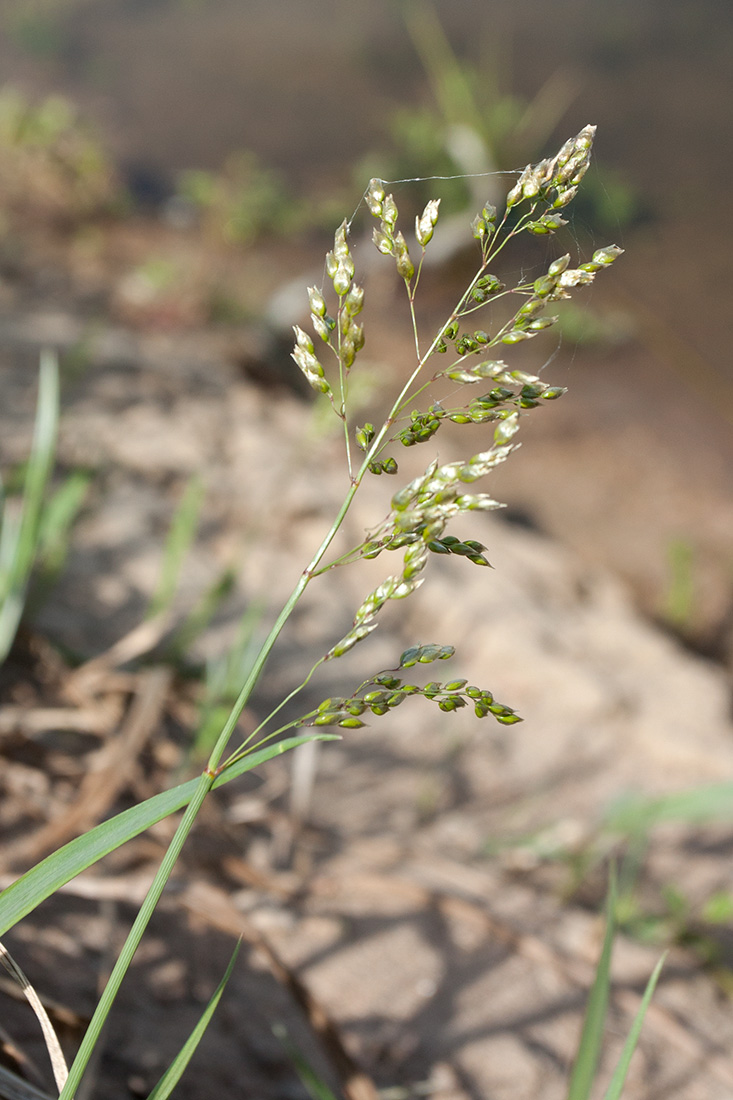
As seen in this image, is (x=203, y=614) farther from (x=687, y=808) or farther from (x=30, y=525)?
(x=687, y=808)

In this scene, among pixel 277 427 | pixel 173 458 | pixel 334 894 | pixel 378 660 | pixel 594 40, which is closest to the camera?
pixel 334 894

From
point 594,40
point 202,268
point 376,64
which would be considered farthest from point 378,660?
point 594,40

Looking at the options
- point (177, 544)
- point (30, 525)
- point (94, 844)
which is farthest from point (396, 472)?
point (177, 544)

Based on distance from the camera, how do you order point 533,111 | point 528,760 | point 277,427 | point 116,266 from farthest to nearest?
point 533,111 → point 116,266 → point 277,427 → point 528,760

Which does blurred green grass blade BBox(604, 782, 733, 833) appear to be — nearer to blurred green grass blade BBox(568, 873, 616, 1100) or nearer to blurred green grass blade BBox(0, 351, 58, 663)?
blurred green grass blade BBox(568, 873, 616, 1100)

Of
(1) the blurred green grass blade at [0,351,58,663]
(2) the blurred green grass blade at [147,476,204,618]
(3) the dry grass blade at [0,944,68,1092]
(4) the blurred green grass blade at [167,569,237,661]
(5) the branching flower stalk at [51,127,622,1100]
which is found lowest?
(4) the blurred green grass blade at [167,569,237,661]

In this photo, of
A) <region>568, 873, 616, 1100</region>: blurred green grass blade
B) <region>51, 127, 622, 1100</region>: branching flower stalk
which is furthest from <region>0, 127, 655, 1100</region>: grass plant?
<region>568, 873, 616, 1100</region>: blurred green grass blade

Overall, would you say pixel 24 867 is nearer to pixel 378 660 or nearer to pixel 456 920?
pixel 456 920

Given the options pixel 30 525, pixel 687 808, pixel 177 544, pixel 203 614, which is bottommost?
pixel 687 808
